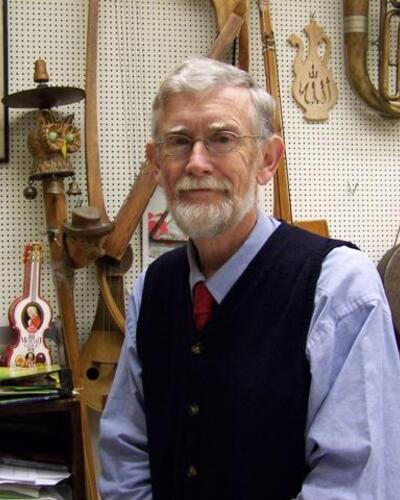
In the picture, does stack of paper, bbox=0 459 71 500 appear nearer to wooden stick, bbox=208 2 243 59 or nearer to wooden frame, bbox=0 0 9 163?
wooden frame, bbox=0 0 9 163

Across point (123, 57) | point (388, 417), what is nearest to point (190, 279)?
point (388, 417)

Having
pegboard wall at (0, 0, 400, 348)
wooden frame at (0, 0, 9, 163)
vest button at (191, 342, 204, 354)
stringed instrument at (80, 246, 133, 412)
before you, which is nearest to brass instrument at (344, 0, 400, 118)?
pegboard wall at (0, 0, 400, 348)

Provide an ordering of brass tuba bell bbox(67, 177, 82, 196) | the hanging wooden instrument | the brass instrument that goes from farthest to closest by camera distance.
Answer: the brass instrument < the hanging wooden instrument < brass tuba bell bbox(67, 177, 82, 196)

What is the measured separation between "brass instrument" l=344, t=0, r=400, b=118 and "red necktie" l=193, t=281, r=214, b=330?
1.02 meters

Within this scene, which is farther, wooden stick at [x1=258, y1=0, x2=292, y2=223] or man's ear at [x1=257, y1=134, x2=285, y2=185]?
wooden stick at [x1=258, y1=0, x2=292, y2=223]

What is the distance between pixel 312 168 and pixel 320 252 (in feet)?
3.01

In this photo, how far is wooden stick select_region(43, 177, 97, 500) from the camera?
1757 millimetres

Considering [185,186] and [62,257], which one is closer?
[185,186]

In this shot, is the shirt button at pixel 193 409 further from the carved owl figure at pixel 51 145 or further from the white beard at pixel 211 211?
the carved owl figure at pixel 51 145

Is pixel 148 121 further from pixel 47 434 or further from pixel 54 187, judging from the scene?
pixel 47 434

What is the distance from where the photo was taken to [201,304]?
1.32 metres

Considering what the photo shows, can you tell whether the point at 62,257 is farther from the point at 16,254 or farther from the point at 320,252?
the point at 320,252

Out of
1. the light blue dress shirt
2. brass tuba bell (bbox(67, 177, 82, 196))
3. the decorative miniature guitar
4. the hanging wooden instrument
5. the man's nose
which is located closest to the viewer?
the light blue dress shirt

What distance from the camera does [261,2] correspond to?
1.99 meters
